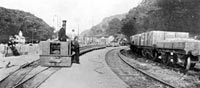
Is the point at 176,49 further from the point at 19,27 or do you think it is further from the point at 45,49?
the point at 19,27

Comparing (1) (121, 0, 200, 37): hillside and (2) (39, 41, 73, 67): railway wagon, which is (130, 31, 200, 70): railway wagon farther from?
(1) (121, 0, 200, 37): hillside

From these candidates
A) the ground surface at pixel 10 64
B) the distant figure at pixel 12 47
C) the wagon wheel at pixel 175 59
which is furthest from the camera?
the distant figure at pixel 12 47

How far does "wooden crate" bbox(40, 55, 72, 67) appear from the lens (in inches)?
470

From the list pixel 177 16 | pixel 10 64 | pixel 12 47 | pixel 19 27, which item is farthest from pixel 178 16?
pixel 19 27

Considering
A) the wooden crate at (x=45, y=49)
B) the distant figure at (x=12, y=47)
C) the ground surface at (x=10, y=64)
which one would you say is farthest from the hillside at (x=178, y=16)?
the wooden crate at (x=45, y=49)

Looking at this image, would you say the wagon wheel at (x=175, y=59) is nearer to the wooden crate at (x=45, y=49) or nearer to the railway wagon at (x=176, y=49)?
the railway wagon at (x=176, y=49)

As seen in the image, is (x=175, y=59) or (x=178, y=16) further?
(x=178, y=16)

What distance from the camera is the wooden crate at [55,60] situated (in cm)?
1194

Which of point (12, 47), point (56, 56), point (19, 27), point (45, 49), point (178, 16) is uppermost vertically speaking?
point (178, 16)

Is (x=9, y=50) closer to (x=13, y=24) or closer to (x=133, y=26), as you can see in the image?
(x=13, y=24)

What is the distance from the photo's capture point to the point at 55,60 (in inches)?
471

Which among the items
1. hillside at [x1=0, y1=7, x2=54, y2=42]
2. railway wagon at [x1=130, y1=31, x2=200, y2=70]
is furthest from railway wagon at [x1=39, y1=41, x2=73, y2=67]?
hillside at [x1=0, y1=7, x2=54, y2=42]

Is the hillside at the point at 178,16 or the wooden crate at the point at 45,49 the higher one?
the hillside at the point at 178,16

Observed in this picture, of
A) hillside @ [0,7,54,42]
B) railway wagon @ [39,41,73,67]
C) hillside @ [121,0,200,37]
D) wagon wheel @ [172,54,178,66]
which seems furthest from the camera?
hillside @ [0,7,54,42]
